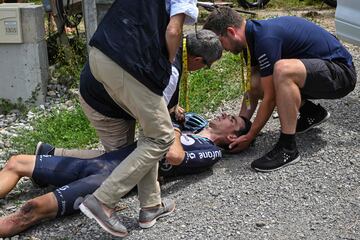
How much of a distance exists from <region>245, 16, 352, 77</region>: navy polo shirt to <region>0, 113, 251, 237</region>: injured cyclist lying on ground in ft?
2.13

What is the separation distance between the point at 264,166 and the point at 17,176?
1.72m

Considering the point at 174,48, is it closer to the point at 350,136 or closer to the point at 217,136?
the point at 217,136

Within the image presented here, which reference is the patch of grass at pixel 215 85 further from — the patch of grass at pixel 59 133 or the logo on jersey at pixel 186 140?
the logo on jersey at pixel 186 140

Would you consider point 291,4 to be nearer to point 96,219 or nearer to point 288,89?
point 288,89

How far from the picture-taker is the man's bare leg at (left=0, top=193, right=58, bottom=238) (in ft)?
12.3

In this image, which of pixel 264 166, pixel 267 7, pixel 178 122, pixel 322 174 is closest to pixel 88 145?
pixel 178 122

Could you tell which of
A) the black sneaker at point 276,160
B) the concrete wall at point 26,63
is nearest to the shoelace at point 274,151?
the black sneaker at point 276,160

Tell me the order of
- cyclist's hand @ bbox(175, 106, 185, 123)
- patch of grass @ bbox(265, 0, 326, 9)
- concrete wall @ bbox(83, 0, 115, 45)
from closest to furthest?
cyclist's hand @ bbox(175, 106, 185, 123) < concrete wall @ bbox(83, 0, 115, 45) < patch of grass @ bbox(265, 0, 326, 9)

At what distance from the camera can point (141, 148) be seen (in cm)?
360

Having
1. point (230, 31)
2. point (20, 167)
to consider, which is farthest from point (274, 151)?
point (20, 167)

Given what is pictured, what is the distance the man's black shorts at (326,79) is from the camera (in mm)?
4586

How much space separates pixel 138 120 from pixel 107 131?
91 cm

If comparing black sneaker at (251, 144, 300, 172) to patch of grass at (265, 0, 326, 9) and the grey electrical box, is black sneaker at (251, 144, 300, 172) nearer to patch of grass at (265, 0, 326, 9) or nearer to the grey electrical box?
the grey electrical box

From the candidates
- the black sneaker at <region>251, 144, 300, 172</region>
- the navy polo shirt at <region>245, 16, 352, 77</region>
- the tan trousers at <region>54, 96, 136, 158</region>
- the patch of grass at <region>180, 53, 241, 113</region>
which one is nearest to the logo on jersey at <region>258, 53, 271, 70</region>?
the navy polo shirt at <region>245, 16, 352, 77</region>
